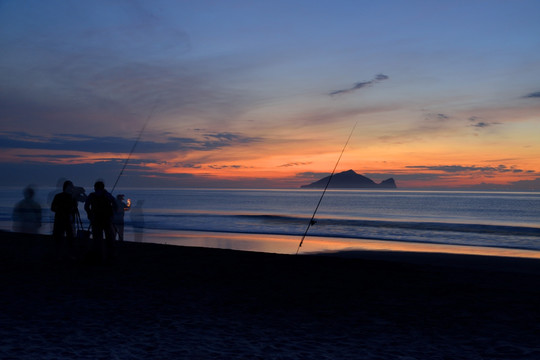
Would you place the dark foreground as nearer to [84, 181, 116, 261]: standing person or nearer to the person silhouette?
[84, 181, 116, 261]: standing person

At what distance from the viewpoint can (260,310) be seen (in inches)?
246

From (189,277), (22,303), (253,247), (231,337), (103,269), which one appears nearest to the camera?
(231,337)

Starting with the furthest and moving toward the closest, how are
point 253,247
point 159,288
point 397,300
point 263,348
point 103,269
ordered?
point 253,247 → point 103,269 → point 159,288 → point 397,300 → point 263,348

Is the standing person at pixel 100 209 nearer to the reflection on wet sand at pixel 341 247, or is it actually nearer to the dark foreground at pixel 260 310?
the dark foreground at pixel 260 310

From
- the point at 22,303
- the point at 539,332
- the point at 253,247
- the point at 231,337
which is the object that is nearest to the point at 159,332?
the point at 231,337

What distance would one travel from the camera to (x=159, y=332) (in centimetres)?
502

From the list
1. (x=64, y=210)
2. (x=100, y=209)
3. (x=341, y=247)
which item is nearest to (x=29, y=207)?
(x=64, y=210)

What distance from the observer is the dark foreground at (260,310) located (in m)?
4.48

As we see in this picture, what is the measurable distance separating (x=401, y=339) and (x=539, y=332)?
1.64 m

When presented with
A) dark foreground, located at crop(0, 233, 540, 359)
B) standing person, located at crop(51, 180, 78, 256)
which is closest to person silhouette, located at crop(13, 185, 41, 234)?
dark foreground, located at crop(0, 233, 540, 359)

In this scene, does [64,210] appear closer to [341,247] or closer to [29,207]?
[29,207]

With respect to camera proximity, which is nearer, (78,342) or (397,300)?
(78,342)

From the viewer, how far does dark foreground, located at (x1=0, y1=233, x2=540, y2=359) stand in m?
4.48

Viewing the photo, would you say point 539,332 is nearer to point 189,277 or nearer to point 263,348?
point 263,348
